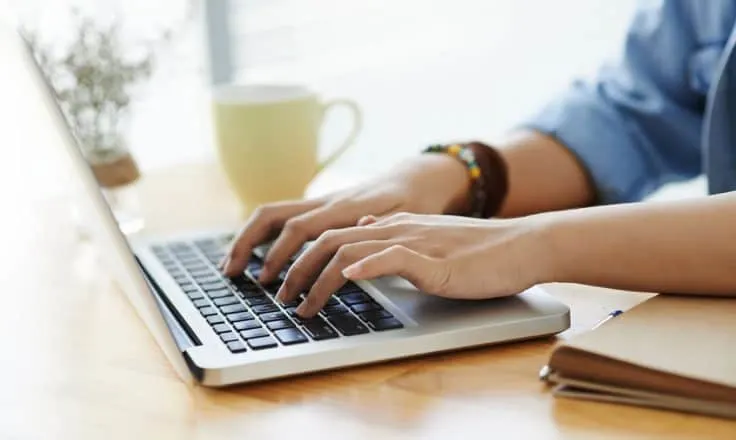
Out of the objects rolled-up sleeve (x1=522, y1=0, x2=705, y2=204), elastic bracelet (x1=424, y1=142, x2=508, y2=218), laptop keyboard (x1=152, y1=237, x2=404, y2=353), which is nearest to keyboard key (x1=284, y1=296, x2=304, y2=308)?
laptop keyboard (x1=152, y1=237, x2=404, y2=353)

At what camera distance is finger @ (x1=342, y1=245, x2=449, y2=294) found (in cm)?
73

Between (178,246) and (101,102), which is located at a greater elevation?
(101,102)

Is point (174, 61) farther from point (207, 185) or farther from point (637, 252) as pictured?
point (637, 252)

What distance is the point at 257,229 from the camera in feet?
2.99

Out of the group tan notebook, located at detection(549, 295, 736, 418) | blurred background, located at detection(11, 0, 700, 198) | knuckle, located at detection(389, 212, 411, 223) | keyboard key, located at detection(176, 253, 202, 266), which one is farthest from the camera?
blurred background, located at detection(11, 0, 700, 198)

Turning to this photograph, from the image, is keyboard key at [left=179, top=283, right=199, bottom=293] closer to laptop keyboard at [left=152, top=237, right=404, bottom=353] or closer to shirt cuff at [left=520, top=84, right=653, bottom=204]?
laptop keyboard at [left=152, top=237, right=404, bottom=353]

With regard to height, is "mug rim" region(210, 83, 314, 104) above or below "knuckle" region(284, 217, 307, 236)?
above

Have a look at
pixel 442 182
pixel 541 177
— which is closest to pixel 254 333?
pixel 442 182

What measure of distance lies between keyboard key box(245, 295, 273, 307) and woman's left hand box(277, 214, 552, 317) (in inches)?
0.6

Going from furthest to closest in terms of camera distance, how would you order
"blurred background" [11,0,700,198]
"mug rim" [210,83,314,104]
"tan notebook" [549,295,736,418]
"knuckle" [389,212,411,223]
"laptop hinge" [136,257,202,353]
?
"blurred background" [11,0,700,198] → "mug rim" [210,83,314,104] → "knuckle" [389,212,411,223] → "laptop hinge" [136,257,202,353] → "tan notebook" [549,295,736,418]

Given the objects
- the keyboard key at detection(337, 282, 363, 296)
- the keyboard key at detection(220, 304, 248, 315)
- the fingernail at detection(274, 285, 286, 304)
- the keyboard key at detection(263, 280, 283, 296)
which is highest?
the fingernail at detection(274, 285, 286, 304)

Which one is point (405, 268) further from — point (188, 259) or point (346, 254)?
point (188, 259)

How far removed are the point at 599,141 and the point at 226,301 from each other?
1.69 feet

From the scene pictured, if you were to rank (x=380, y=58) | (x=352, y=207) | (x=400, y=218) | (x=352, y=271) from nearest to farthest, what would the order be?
(x=352, y=271), (x=400, y=218), (x=352, y=207), (x=380, y=58)
